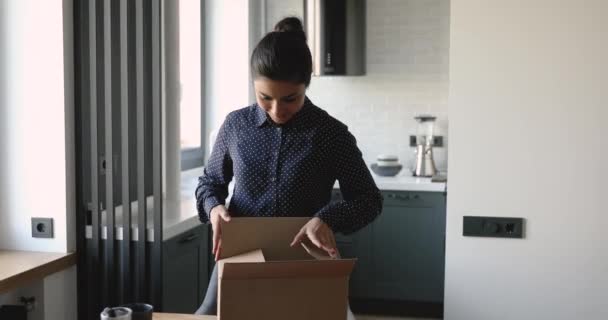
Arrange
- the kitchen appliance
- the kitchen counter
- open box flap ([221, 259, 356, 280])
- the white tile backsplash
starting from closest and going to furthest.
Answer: open box flap ([221, 259, 356, 280]) → the kitchen counter → the kitchen appliance → the white tile backsplash

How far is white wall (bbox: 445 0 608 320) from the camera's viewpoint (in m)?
2.50

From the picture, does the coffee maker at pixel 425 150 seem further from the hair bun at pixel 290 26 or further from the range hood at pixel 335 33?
the hair bun at pixel 290 26

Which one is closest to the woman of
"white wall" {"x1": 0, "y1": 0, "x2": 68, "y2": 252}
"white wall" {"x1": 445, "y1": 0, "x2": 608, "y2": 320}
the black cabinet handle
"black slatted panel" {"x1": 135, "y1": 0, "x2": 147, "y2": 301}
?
"white wall" {"x1": 445, "y1": 0, "x2": 608, "y2": 320}

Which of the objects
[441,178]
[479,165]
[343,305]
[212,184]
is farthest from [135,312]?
[441,178]

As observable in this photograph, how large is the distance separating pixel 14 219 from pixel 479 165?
181 centimetres

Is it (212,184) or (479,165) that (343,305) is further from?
(479,165)

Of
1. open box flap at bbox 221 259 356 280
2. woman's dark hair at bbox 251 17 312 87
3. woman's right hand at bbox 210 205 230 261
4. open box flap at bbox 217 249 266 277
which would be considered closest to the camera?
open box flap at bbox 221 259 356 280

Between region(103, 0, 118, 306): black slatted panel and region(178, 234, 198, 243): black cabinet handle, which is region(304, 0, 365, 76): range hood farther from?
region(103, 0, 118, 306): black slatted panel

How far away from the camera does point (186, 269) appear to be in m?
3.26

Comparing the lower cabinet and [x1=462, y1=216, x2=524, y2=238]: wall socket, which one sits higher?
[x1=462, y1=216, x2=524, y2=238]: wall socket

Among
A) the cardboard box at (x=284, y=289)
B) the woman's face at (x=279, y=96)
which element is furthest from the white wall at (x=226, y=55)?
the cardboard box at (x=284, y=289)

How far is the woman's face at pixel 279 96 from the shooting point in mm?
1791

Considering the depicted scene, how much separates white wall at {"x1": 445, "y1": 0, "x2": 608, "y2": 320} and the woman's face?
0.91 metres

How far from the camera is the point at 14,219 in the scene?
2814 millimetres
